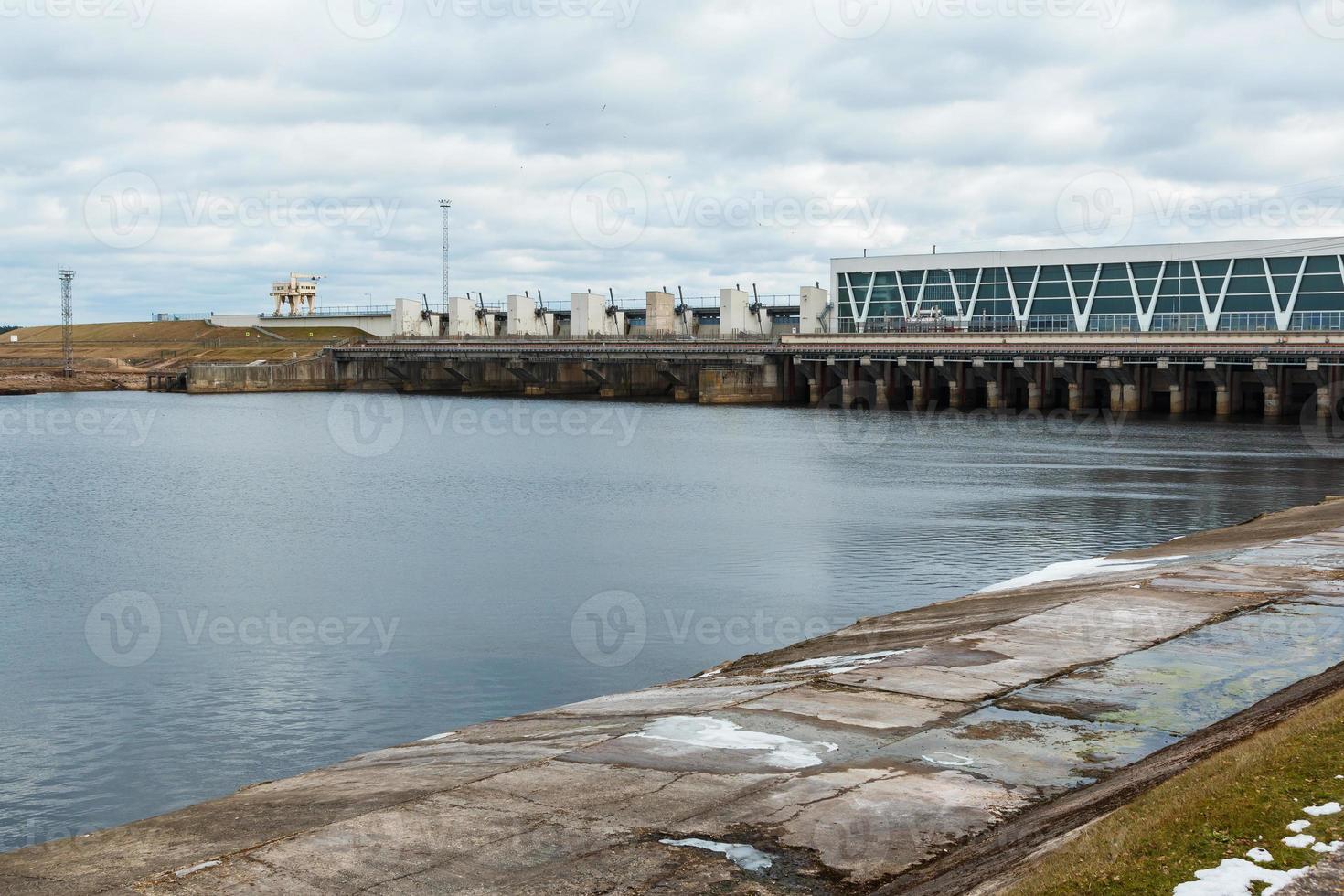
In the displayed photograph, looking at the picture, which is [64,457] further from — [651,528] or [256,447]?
[651,528]

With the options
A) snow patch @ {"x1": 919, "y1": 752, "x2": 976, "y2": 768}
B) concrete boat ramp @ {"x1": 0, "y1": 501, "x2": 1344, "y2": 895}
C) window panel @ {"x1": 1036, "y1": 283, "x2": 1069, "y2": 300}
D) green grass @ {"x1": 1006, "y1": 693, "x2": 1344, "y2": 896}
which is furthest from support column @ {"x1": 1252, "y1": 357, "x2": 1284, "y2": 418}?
green grass @ {"x1": 1006, "y1": 693, "x2": 1344, "y2": 896}

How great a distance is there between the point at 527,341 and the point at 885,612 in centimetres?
11022

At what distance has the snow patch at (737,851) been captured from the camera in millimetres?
9781

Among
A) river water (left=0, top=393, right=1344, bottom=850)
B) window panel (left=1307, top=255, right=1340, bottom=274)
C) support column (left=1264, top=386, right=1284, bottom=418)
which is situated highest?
window panel (left=1307, top=255, right=1340, bottom=274)

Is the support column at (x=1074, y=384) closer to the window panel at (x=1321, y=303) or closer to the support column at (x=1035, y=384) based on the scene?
the support column at (x=1035, y=384)

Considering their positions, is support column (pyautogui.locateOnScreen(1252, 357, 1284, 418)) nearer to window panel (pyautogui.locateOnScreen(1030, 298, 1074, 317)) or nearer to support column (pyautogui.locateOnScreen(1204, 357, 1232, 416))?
support column (pyautogui.locateOnScreen(1204, 357, 1232, 416))

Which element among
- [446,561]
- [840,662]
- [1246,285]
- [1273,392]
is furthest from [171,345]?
[840,662]

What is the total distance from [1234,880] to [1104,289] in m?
112

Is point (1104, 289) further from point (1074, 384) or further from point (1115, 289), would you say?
point (1074, 384)

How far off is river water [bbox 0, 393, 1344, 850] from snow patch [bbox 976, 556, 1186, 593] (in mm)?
1993

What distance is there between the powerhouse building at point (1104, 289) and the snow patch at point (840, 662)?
302 feet

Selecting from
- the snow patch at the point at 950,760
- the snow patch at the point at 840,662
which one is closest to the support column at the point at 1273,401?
the snow patch at the point at 840,662

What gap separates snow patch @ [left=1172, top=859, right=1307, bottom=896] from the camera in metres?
7.54

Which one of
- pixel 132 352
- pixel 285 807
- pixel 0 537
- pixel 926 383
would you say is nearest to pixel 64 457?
pixel 0 537
